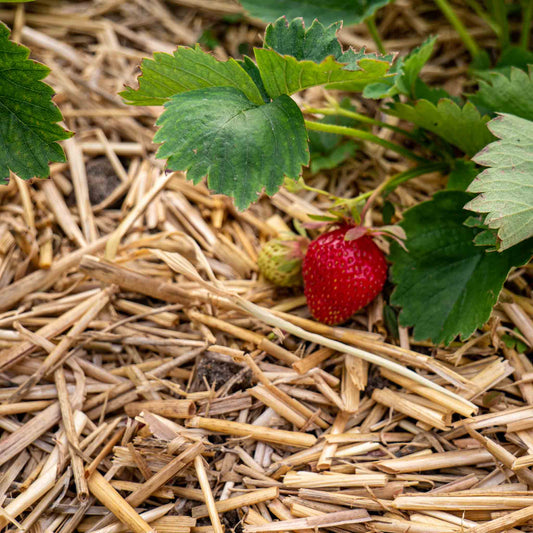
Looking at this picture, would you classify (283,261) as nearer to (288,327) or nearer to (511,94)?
(288,327)

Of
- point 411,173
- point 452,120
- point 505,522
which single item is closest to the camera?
point 505,522

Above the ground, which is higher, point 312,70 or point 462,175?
point 312,70

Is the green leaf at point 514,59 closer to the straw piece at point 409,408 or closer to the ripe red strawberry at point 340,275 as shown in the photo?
the ripe red strawberry at point 340,275

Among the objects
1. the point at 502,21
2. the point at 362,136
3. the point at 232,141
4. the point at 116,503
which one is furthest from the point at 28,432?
the point at 502,21

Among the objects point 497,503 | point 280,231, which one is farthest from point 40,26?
point 497,503

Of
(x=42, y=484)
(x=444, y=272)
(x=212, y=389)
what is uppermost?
(x=444, y=272)

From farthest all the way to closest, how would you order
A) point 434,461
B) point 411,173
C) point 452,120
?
point 411,173 < point 452,120 < point 434,461

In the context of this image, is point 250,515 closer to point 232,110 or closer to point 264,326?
point 264,326
